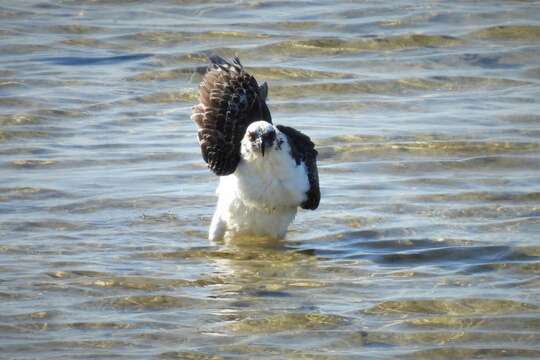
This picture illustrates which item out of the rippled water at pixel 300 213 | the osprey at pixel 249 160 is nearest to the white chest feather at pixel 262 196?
the osprey at pixel 249 160

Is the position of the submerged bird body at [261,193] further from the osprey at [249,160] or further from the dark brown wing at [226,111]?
the dark brown wing at [226,111]

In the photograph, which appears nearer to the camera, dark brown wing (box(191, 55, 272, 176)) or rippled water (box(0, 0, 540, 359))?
rippled water (box(0, 0, 540, 359))

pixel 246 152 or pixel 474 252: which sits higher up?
pixel 246 152

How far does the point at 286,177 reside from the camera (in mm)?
10539

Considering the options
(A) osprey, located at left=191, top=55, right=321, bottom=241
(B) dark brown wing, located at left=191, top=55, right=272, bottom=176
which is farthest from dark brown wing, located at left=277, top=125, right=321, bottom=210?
(B) dark brown wing, located at left=191, top=55, right=272, bottom=176

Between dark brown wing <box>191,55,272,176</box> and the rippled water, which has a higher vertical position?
dark brown wing <box>191,55,272,176</box>

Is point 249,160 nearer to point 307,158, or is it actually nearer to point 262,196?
point 262,196

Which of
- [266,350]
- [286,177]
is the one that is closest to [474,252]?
[286,177]

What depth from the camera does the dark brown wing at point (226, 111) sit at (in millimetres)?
10703

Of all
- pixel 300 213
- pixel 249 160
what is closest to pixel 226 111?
pixel 249 160

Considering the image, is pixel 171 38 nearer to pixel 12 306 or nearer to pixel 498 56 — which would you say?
pixel 498 56

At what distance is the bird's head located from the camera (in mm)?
10289

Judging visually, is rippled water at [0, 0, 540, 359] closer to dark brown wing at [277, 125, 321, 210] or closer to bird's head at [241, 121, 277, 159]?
dark brown wing at [277, 125, 321, 210]

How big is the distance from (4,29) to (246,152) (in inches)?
348
